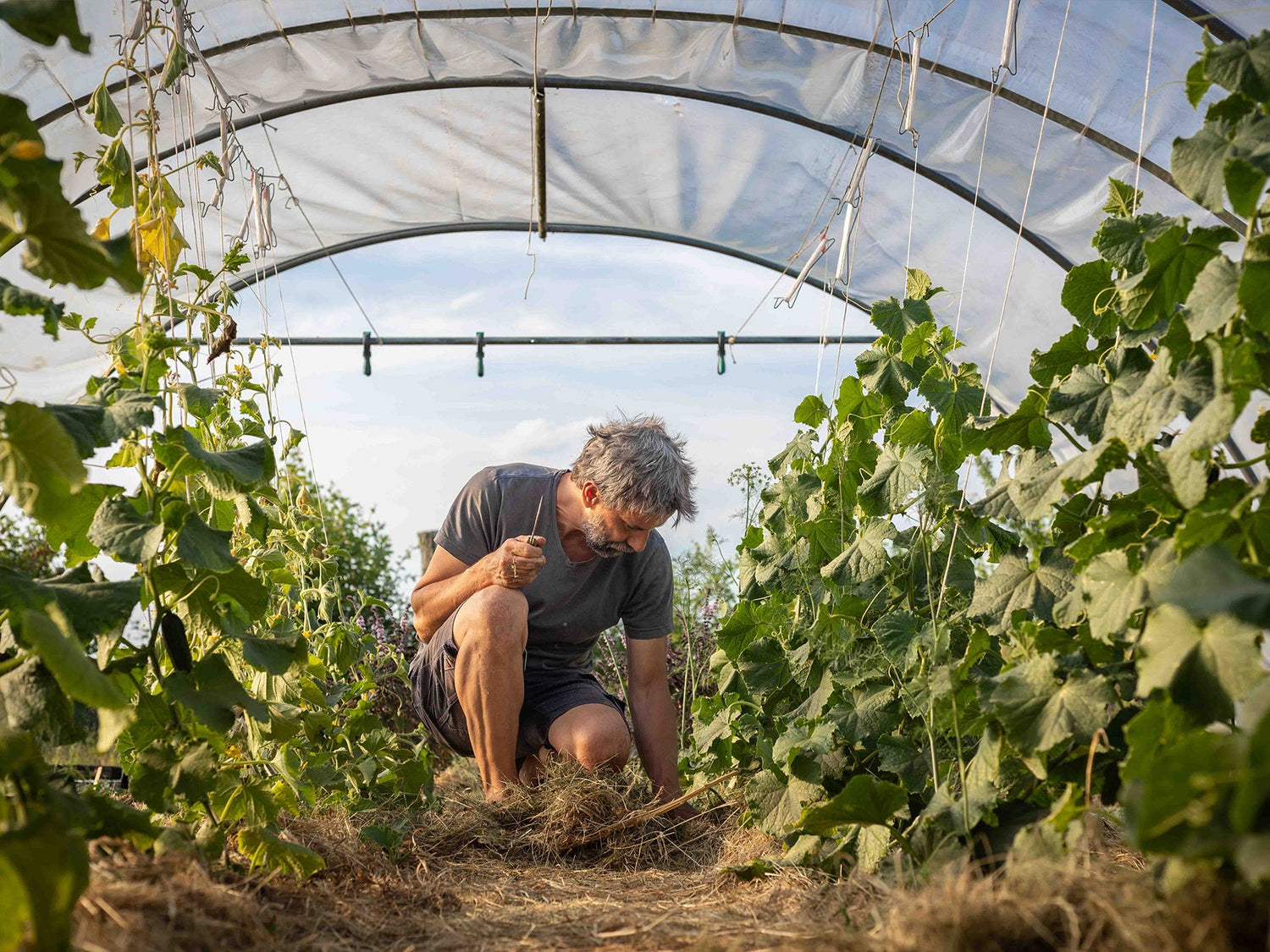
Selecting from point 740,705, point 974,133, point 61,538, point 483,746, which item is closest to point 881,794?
point 740,705

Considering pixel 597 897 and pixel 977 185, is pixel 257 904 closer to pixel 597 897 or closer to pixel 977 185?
pixel 597 897

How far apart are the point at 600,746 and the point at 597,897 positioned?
794 millimetres

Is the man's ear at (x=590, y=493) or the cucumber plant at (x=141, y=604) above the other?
the man's ear at (x=590, y=493)

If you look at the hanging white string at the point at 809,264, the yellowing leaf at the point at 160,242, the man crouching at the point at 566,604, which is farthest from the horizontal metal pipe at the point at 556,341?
the yellowing leaf at the point at 160,242

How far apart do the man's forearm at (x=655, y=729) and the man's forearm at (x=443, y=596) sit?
516 mm

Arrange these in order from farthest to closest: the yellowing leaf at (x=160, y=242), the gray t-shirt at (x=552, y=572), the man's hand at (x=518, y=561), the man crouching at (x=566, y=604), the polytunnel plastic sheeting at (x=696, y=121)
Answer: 1. the polytunnel plastic sheeting at (x=696, y=121)
2. the gray t-shirt at (x=552, y=572)
3. the man crouching at (x=566, y=604)
4. the man's hand at (x=518, y=561)
5. the yellowing leaf at (x=160, y=242)

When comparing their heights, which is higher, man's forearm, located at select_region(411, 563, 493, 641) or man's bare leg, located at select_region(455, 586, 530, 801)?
man's forearm, located at select_region(411, 563, 493, 641)

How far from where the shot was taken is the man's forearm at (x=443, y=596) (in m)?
2.56

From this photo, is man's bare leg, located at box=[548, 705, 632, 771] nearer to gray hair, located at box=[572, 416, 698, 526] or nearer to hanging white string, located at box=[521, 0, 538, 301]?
gray hair, located at box=[572, 416, 698, 526]

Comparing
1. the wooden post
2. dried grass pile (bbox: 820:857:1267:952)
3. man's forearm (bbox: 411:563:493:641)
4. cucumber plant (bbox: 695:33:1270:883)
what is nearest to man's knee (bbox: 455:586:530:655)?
man's forearm (bbox: 411:563:493:641)

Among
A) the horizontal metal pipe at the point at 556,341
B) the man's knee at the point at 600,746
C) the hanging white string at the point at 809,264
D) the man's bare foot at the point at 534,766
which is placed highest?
the horizontal metal pipe at the point at 556,341

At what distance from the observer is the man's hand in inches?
92.0

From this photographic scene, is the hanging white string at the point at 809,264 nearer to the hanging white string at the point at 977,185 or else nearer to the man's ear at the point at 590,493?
the hanging white string at the point at 977,185

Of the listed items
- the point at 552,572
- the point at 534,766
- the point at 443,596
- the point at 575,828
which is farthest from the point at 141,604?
the point at 534,766
